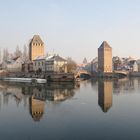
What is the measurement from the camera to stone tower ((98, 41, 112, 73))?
118 metres

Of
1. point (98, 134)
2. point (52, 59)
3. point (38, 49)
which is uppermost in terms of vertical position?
point (38, 49)

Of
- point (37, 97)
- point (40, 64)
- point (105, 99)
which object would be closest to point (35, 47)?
point (40, 64)

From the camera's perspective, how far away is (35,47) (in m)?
95.8

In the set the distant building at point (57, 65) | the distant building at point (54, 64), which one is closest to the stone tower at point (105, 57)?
the distant building at point (54, 64)

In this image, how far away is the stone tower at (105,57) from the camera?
11769 cm

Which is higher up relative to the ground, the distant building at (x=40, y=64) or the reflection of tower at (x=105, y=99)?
the distant building at (x=40, y=64)

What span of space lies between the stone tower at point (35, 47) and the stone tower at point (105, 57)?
3654 cm

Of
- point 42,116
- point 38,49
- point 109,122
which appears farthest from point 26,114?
point 38,49

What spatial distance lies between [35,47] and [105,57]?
42.5 metres

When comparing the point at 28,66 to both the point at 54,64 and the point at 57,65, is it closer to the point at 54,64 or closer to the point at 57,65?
the point at 54,64

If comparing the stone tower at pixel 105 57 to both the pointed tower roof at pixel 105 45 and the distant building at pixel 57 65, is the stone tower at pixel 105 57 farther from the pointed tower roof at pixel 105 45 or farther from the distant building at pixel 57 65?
the distant building at pixel 57 65

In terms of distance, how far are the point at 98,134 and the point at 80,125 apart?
217cm

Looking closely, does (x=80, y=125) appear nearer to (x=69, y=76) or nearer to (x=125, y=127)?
(x=125, y=127)

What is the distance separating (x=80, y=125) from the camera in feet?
48.7
